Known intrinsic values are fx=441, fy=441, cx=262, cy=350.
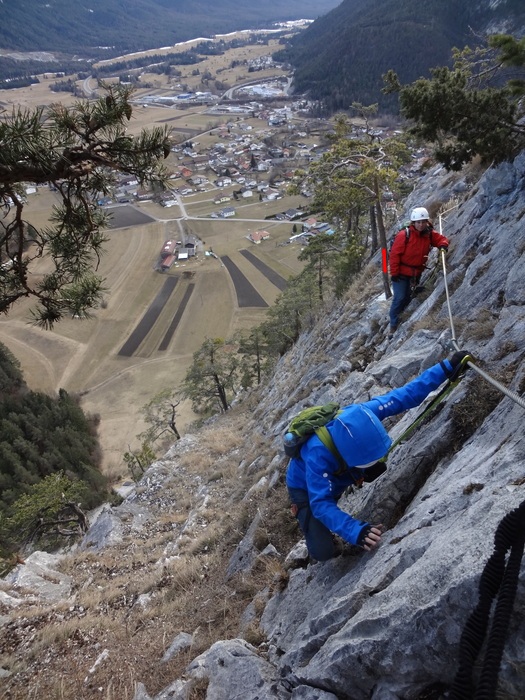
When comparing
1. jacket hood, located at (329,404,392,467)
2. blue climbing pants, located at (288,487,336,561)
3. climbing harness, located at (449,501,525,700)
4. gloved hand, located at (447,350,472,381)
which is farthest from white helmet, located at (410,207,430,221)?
climbing harness, located at (449,501,525,700)

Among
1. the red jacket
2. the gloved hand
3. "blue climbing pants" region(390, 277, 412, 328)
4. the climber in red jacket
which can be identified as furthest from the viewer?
"blue climbing pants" region(390, 277, 412, 328)

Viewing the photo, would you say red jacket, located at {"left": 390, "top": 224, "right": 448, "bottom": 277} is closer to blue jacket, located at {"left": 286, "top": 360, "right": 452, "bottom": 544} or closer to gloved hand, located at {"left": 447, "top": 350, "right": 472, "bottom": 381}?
gloved hand, located at {"left": 447, "top": 350, "right": 472, "bottom": 381}

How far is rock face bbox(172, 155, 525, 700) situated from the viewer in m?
3.00

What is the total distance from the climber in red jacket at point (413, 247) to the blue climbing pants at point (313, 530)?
6134 millimetres

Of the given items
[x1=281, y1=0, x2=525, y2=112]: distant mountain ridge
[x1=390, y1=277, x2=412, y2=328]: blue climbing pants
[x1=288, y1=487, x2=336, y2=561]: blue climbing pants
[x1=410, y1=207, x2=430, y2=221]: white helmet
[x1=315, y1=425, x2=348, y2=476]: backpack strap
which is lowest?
[x1=288, y1=487, x2=336, y2=561]: blue climbing pants

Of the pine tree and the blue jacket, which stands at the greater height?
the pine tree

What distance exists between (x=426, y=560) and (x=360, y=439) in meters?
1.20

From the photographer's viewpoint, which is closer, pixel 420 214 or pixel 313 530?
pixel 313 530

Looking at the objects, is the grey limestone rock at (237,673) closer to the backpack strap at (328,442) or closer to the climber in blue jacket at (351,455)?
the climber in blue jacket at (351,455)

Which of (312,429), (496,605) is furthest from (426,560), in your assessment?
(312,429)

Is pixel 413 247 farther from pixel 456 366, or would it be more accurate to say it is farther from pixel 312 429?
pixel 312 429

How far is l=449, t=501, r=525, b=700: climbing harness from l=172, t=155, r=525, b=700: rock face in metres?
0.12

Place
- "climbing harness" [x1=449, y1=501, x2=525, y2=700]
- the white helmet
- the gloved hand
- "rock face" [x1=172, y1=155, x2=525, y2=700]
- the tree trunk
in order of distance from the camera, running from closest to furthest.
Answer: "climbing harness" [x1=449, y1=501, x2=525, y2=700], "rock face" [x1=172, y1=155, x2=525, y2=700], the gloved hand, the white helmet, the tree trunk

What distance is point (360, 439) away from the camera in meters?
4.24
